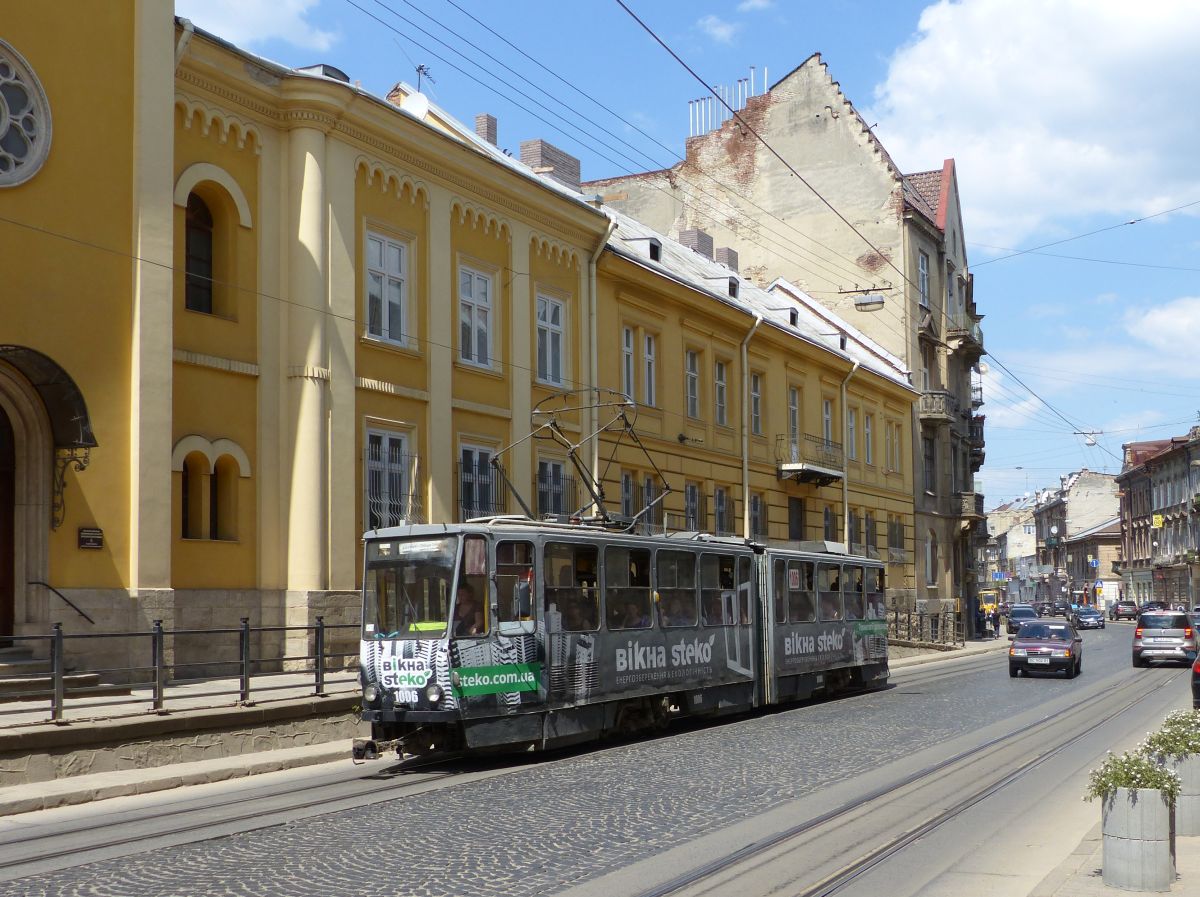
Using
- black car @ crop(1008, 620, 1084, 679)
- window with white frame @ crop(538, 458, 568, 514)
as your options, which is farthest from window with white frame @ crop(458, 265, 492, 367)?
black car @ crop(1008, 620, 1084, 679)

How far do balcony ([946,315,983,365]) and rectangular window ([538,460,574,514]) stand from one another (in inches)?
1239

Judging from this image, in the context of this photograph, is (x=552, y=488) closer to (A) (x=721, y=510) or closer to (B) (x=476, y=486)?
(B) (x=476, y=486)

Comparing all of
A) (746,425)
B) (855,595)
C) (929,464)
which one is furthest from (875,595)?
(929,464)

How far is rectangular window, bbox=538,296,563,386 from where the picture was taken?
26953 millimetres

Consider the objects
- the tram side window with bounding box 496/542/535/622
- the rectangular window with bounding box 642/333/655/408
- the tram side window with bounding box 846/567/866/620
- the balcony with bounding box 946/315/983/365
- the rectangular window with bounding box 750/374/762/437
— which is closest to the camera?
the tram side window with bounding box 496/542/535/622

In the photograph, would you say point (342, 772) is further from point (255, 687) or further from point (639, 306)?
point (639, 306)

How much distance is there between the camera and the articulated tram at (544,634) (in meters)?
14.7

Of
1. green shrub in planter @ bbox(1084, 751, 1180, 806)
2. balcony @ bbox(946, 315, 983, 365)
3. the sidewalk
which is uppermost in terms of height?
balcony @ bbox(946, 315, 983, 365)

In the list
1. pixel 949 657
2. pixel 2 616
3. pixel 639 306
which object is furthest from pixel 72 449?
pixel 949 657

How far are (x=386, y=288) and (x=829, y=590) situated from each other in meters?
9.83

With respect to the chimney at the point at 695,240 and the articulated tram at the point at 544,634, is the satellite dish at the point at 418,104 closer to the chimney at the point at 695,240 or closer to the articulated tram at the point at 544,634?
the articulated tram at the point at 544,634

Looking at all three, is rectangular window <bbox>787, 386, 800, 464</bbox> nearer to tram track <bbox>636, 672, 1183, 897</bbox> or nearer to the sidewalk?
tram track <bbox>636, 672, 1183, 897</bbox>

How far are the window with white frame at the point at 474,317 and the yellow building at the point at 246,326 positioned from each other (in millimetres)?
61

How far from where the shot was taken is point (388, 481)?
22.3 metres
